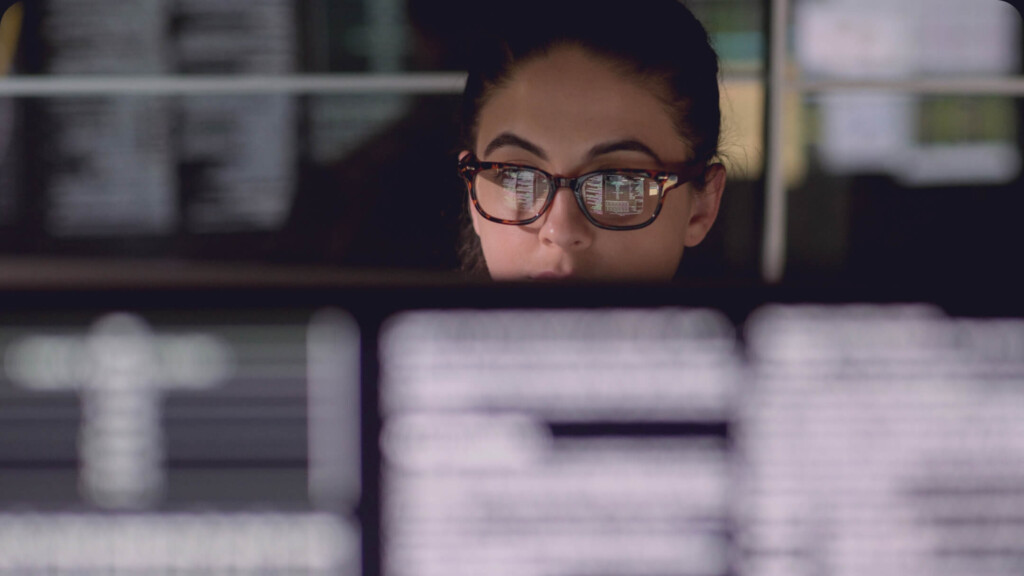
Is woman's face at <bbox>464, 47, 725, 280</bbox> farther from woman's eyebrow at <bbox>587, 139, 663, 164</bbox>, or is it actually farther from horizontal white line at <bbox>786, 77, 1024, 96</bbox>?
horizontal white line at <bbox>786, 77, 1024, 96</bbox>

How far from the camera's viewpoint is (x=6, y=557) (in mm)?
385

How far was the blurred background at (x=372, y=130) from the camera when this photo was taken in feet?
7.59

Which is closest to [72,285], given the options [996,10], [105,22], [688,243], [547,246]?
[547,246]

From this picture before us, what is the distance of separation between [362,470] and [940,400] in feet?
0.81

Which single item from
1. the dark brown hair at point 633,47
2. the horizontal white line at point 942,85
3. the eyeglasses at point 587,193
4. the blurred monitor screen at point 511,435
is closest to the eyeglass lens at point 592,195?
the eyeglasses at point 587,193

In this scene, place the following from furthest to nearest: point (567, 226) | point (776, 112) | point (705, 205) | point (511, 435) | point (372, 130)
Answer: point (372, 130), point (776, 112), point (705, 205), point (567, 226), point (511, 435)

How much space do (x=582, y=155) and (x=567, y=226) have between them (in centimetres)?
7

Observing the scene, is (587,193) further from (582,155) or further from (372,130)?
(372,130)

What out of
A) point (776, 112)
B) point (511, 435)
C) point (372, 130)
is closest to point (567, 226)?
point (511, 435)

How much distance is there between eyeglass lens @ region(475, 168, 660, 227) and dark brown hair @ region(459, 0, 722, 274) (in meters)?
0.13

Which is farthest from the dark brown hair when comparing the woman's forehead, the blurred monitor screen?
the blurred monitor screen

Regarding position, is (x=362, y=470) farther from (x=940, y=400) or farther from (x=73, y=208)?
(x=73, y=208)

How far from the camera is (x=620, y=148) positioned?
30.5 inches

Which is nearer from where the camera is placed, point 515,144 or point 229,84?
point 515,144
